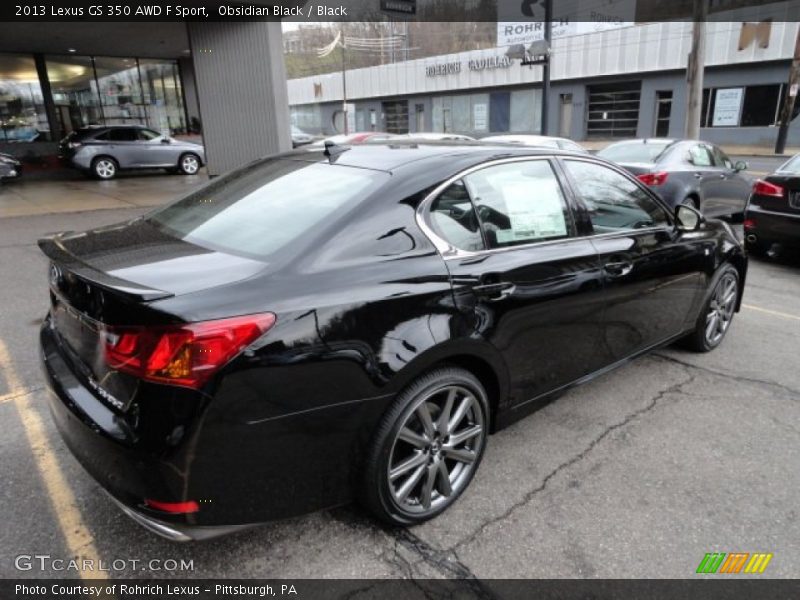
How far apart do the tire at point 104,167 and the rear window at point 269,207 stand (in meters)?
16.5

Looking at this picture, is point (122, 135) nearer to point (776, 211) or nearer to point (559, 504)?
point (776, 211)

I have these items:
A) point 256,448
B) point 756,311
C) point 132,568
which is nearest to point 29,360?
point 132,568

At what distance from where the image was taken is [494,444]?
3289 millimetres

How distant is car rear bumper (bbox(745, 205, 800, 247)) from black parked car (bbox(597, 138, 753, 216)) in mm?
1215

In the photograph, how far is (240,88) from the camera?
14047 mm

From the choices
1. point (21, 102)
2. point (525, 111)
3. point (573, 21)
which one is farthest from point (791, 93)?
point (21, 102)

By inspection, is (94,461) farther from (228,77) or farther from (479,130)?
(479,130)

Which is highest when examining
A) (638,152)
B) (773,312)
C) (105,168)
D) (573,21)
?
(573,21)

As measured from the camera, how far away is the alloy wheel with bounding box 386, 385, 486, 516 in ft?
8.21

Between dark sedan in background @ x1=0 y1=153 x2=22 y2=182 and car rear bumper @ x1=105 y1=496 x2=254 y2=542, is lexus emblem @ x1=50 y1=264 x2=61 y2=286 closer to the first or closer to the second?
car rear bumper @ x1=105 y1=496 x2=254 y2=542

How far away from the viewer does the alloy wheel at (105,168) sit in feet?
57.0

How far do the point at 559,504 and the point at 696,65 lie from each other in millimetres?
18264

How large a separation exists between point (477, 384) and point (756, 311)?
4291 mm

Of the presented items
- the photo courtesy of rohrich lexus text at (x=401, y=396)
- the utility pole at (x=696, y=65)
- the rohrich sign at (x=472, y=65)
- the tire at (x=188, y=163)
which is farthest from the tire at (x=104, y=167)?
the rohrich sign at (x=472, y=65)
